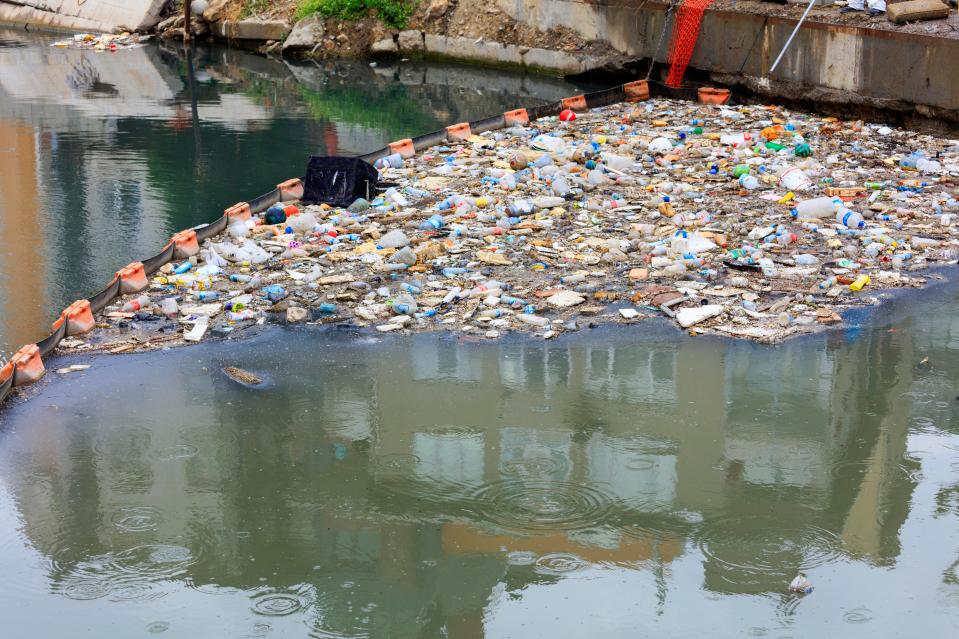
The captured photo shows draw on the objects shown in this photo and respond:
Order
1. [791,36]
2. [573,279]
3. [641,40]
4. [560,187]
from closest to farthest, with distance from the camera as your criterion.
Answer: [573,279] < [560,187] < [791,36] < [641,40]

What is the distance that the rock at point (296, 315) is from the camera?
239 inches

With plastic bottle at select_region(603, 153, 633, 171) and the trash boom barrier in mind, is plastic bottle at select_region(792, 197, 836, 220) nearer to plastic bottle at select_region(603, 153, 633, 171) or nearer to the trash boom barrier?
plastic bottle at select_region(603, 153, 633, 171)

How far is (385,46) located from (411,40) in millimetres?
517

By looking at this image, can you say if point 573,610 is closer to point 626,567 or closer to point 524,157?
point 626,567

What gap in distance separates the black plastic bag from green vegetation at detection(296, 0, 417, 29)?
385 inches

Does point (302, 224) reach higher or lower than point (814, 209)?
lower

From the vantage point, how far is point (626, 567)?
151 inches

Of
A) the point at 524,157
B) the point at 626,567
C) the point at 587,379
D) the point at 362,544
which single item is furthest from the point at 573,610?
the point at 524,157

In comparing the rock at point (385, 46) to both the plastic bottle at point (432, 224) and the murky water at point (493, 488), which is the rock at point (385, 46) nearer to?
the plastic bottle at point (432, 224)

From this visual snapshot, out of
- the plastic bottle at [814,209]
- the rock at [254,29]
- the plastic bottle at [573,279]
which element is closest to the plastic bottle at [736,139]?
the plastic bottle at [814,209]

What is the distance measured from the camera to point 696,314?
595cm

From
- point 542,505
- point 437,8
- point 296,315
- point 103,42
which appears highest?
point 437,8

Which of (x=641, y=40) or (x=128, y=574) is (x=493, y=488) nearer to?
(x=128, y=574)

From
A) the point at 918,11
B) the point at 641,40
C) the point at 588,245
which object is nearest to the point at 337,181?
the point at 588,245
